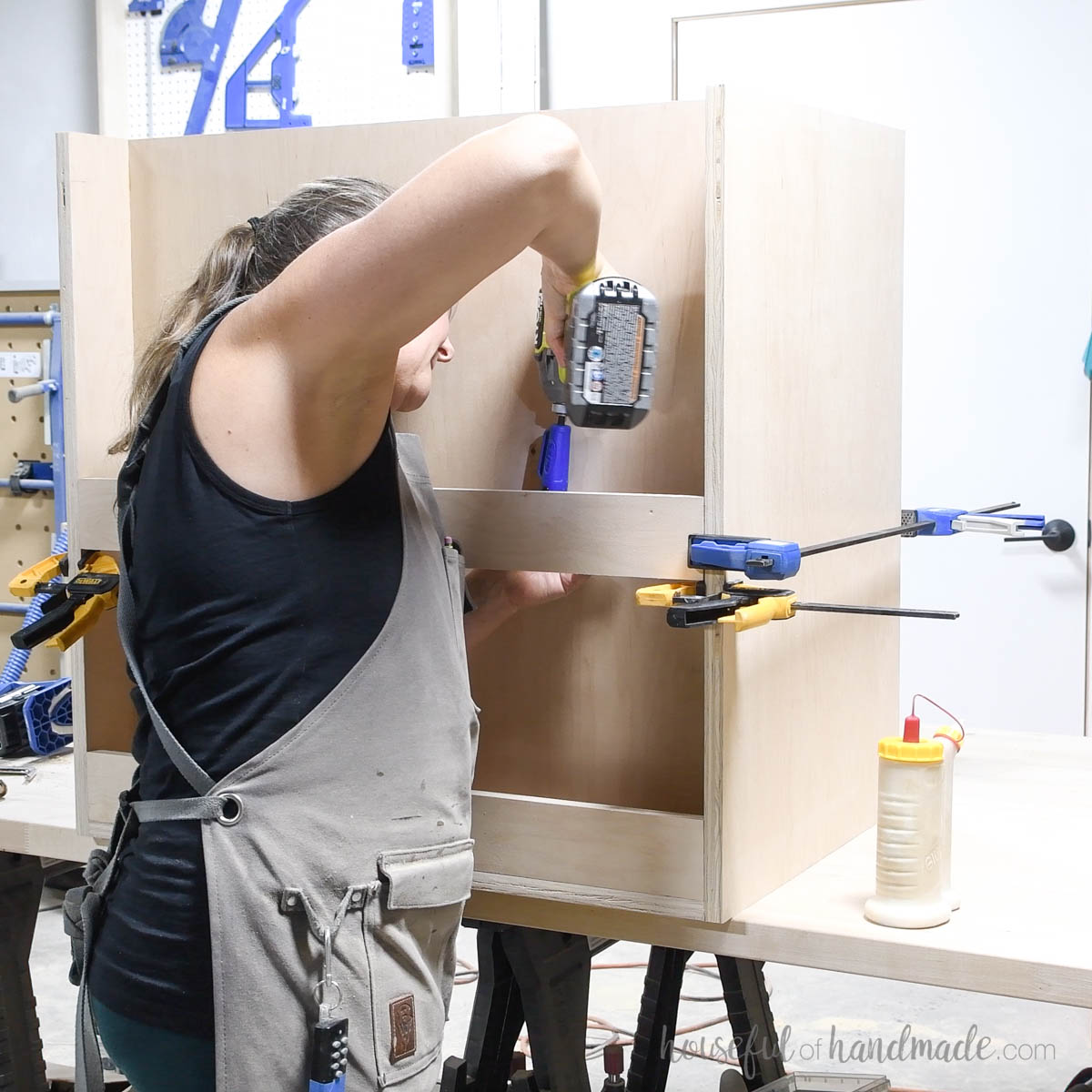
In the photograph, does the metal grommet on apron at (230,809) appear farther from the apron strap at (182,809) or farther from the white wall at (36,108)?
the white wall at (36,108)

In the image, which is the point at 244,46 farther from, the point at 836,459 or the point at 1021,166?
the point at 836,459

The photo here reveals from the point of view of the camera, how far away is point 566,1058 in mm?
1500

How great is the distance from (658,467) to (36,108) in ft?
9.78

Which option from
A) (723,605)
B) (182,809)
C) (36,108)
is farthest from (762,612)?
(36,108)

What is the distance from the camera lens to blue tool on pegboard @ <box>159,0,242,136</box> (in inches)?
132

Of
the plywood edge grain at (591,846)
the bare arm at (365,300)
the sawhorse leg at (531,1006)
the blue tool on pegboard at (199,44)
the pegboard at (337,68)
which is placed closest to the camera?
the bare arm at (365,300)

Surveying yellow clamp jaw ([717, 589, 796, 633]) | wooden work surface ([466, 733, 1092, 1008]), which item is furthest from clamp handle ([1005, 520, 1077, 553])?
yellow clamp jaw ([717, 589, 796, 633])

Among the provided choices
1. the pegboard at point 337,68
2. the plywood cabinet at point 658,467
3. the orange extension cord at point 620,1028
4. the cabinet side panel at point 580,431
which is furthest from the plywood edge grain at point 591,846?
the pegboard at point 337,68

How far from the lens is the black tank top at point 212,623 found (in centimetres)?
100

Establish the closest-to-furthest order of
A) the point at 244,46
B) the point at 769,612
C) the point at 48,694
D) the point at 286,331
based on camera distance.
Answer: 1. the point at 286,331
2. the point at 769,612
3. the point at 48,694
4. the point at 244,46

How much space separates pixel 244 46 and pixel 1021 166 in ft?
6.34

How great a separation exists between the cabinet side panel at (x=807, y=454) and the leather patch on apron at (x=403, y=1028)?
0.30m

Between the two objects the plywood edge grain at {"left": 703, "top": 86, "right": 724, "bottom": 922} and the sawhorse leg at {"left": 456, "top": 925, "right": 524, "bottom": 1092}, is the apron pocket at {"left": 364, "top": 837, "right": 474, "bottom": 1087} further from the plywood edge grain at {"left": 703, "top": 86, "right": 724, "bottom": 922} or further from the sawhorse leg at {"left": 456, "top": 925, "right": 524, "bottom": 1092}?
the sawhorse leg at {"left": 456, "top": 925, "right": 524, "bottom": 1092}

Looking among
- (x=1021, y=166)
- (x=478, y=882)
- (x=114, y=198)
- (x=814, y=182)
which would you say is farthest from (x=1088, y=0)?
(x=478, y=882)
